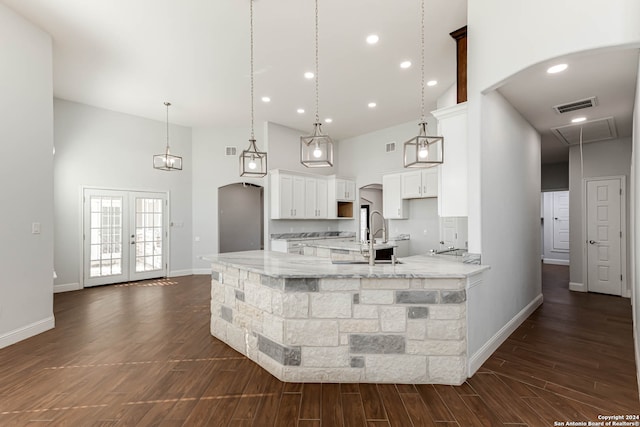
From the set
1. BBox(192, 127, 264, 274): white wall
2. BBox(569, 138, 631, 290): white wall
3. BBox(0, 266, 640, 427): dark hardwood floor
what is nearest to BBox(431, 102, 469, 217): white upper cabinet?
BBox(0, 266, 640, 427): dark hardwood floor

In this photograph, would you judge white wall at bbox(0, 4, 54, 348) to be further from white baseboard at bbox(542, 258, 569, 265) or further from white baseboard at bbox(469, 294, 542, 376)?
white baseboard at bbox(542, 258, 569, 265)

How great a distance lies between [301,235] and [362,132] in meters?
3.11

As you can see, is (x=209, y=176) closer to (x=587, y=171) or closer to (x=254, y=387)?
(x=254, y=387)

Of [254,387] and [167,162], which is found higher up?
[167,162]

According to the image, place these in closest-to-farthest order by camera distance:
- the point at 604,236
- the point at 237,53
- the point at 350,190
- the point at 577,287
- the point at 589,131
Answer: the point at 237,53
the point at 589,131
the point at 604,236
the point at 577,287
the point at 350,190

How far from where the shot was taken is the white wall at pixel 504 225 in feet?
9.64

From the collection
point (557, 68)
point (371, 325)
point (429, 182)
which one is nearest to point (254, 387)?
point (371, 325)

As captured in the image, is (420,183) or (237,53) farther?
(420,183)

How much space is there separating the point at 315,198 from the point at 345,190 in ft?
2.99

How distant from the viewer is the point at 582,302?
4867mm

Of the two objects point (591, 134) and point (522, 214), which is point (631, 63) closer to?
point (522, 214)

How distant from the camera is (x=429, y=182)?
20.9ft

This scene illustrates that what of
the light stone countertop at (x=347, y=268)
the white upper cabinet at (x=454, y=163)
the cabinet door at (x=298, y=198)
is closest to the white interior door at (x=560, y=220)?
the cabinet door at (x=298, y=198)

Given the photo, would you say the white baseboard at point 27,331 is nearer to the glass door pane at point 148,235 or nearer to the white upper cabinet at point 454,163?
the glass door pane at point 148,235
